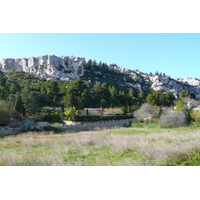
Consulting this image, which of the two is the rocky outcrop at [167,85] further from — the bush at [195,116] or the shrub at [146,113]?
the bush at [195,116]

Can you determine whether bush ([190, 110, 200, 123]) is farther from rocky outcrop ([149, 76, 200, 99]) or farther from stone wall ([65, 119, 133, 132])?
rocky outcrop ([149, 76, 200, 99])

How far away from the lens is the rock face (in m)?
83.9

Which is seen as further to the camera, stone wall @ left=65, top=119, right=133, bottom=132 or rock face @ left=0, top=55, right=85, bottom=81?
rock face @ left=0, top=55, right=85, bottom=81

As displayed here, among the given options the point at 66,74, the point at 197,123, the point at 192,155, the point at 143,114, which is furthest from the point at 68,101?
the point at 66,74

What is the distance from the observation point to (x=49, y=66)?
86.4 metres

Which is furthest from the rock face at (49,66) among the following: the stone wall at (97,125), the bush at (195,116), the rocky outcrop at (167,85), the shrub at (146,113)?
the bush at (195,116)

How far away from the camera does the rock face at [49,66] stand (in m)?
83.9

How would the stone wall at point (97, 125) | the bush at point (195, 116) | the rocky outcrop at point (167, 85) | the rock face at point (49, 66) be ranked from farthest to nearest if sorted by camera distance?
the rocky outcrop at point (167, 85)
the rock face at point (49, 66)
the stone wall at point (97, 125)
the bush at point (195, 116)

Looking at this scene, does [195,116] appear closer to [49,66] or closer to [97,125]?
[97,125]

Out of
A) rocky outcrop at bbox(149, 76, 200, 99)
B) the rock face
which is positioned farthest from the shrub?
rocky outcrop at bbox(149, 76, 200, 99)

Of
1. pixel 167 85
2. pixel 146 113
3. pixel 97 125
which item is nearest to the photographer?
pixel 97 125

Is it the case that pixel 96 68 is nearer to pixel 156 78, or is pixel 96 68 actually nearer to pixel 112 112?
pixel 156 78

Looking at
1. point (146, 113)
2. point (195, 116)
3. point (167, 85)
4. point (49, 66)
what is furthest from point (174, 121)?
point (167, 85)
